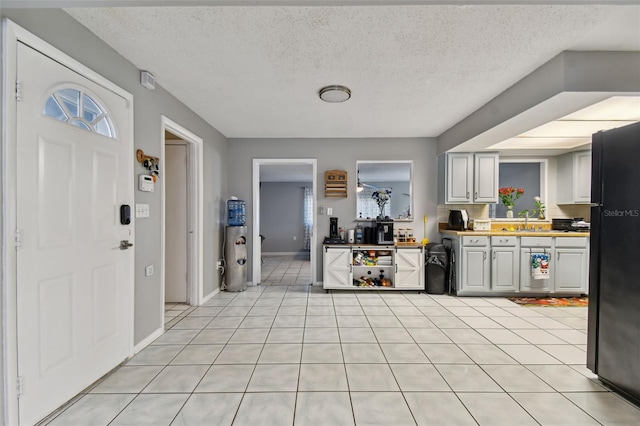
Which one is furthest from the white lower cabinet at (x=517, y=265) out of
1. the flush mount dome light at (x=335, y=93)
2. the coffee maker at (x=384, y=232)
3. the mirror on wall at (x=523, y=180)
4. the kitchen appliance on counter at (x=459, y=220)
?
the flush mount dome light at (x=335, y=93)

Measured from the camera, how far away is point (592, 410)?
181 centimetres

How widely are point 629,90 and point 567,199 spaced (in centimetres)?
289

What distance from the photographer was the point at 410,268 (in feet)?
14.3

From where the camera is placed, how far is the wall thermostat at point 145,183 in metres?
2.54

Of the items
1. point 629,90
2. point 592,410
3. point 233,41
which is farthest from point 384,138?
point 592,410

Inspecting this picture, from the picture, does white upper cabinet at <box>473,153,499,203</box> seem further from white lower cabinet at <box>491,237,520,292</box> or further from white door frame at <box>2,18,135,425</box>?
white door frame at <box>2,18,135,425</box>

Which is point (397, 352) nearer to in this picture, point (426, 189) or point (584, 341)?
point (584, 341)

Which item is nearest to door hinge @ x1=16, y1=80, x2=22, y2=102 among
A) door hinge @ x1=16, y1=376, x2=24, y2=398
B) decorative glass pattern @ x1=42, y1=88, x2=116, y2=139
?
decorative glass pattern @ x1=42, y1=88, x2=116, y2=139

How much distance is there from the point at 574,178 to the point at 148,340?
6.19m

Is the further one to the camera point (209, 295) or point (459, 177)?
point (459, 177)

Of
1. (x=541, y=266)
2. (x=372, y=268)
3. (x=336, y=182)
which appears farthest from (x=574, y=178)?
(x=336, y=182)

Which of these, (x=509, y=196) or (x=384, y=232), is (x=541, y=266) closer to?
(x=509, y=196)

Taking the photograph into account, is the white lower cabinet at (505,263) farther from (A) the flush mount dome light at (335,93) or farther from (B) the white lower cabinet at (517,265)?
(A) the flush mount dome light at (335,93)

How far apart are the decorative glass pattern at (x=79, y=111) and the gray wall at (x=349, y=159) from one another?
8.84 feet
